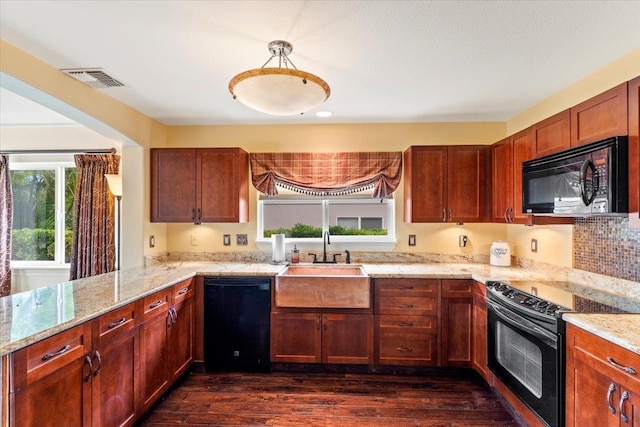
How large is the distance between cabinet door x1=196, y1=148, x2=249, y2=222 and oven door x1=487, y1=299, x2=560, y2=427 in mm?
2449

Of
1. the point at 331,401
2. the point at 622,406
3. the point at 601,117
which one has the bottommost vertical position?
the point at 331,401

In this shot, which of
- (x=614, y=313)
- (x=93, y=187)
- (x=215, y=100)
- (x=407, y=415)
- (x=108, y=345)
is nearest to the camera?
(x=614, y=313)

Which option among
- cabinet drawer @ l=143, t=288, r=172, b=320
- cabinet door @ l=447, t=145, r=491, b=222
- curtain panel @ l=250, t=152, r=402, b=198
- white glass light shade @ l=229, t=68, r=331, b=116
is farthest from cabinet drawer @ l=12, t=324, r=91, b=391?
cabinet door @ l=447, t=145, r=491, b=222

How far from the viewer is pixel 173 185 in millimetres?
3299

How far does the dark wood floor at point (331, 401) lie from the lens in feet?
7.35

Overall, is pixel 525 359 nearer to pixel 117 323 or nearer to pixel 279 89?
pixel 279 89

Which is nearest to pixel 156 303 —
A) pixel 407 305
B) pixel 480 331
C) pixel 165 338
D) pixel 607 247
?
pixel 165 338

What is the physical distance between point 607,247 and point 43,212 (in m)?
5.57

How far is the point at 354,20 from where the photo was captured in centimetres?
172

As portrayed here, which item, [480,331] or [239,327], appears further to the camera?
[239,327]

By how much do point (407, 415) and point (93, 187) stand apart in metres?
3.69

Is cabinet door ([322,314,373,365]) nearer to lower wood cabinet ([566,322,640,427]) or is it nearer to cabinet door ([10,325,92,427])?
lower wood cabinet ([566,322,640,427])

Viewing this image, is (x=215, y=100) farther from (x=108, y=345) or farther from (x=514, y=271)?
(x=514, y=271)

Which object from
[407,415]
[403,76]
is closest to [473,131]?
[403,76]
